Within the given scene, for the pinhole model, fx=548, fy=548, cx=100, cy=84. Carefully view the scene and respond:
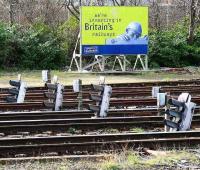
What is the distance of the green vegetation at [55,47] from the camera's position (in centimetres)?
3344

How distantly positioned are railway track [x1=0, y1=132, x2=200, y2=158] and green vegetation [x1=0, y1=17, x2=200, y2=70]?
2260 cm

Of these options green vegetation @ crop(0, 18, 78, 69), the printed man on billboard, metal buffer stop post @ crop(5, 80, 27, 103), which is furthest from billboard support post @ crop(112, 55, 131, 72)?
metal buffer stop post @ crop(5, 80, 27, 103)

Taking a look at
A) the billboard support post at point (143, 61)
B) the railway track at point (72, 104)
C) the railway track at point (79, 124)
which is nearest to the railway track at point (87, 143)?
the railway track at point (79, 124)

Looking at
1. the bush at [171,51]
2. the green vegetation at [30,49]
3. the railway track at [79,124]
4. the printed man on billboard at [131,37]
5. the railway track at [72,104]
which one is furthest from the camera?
the bush at [171,51]

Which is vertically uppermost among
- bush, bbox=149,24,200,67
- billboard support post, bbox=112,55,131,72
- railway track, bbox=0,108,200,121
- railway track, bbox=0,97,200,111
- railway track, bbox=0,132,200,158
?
bush, bbox=149,24,200,67

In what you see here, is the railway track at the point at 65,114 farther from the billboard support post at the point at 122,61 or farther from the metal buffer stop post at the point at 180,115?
the billboard support post at the point at 122,61

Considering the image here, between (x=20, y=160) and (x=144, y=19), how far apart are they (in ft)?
78.7

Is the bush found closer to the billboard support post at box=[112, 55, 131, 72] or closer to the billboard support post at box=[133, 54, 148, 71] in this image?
the billboard support post at box=[133, 54, 148, 71]

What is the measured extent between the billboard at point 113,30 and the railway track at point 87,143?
66.6ft

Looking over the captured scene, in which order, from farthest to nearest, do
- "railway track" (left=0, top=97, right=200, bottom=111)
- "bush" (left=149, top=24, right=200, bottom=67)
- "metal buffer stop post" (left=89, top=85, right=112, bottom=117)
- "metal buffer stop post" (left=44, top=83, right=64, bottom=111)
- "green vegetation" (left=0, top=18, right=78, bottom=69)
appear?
"bush" (left=149, top=24, right=200, bottom=67)
"green vegetation" (left=0, top=18, right=78, bottom=69)
"railway track" (left=0, top=97, right=200, bottom=111)
"metal buffer stop post" (left=44, top=83, right=64, bottom=111)
"metal buffer stop post" (left=89, top=85, right=112, bottom=117)

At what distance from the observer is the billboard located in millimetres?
31469

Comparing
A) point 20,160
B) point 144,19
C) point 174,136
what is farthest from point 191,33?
point 20,160

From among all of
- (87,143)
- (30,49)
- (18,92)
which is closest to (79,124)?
(87,143)

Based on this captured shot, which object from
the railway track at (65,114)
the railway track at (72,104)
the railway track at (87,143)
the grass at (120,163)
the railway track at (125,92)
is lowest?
the grass at (120,163)
